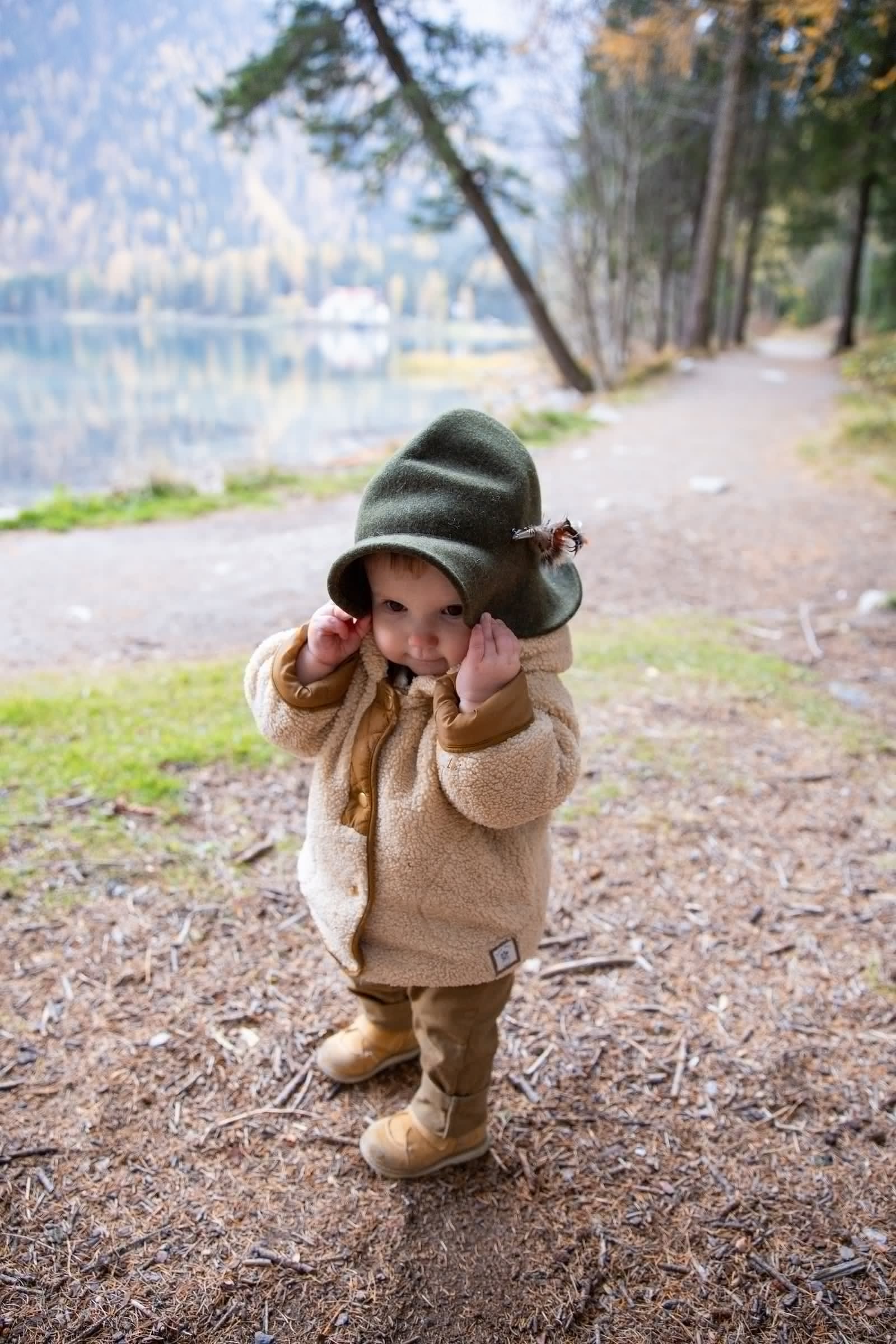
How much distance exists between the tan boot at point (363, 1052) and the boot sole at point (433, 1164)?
0.18 meters

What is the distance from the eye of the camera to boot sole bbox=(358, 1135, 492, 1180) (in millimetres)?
1843

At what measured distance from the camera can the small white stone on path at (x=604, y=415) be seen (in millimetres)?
11469

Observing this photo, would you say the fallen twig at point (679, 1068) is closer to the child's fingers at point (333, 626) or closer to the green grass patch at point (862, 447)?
the child's fingers at point (333, 626)

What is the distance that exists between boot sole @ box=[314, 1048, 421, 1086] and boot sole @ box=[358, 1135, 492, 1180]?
0.17m

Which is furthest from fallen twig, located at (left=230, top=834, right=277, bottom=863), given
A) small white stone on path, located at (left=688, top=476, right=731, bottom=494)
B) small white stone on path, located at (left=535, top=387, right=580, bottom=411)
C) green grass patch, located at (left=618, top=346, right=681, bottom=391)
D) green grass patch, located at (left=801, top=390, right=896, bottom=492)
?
green grass patch, located at (left=618, top=346, right=681, bottom=391)

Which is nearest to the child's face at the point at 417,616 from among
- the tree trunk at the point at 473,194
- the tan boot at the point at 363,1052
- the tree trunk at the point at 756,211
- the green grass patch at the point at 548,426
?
the tan boot at the point at 363,1052

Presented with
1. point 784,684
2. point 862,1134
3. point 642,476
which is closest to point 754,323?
point 642,476

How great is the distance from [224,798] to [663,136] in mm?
17060

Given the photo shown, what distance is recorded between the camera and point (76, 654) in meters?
4.57

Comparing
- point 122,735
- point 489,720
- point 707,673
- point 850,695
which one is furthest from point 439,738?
point 850,695

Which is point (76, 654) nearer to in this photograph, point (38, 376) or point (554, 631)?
point (554, 631)

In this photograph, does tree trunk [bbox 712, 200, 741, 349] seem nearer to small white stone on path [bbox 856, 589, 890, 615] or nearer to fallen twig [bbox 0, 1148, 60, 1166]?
small white stone on path [bbox 856, 589, 890, 615]

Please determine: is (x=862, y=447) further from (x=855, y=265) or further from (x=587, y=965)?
(x=855, y=265)

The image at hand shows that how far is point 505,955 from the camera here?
168 cm
